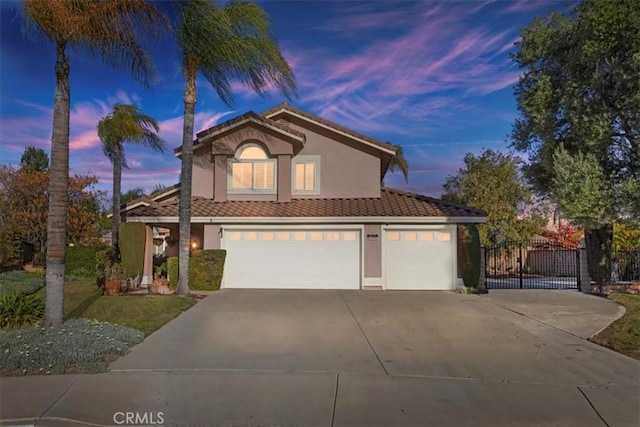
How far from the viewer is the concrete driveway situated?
5.11 meters

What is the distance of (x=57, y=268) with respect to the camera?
8203mm

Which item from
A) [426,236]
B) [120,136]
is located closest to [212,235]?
[120,136]

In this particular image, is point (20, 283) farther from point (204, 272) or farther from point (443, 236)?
point (443, 236)

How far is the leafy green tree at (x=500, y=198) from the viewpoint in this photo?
94.4ft

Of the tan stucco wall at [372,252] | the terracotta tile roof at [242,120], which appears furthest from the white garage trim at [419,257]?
the terracotta tile roof at [242,120]

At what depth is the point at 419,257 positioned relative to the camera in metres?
16.6

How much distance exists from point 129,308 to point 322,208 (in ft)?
25.5

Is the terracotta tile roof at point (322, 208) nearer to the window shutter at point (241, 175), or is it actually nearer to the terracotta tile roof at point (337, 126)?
the window shutter at point (241, 175)

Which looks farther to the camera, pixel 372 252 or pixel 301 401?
pixel 372 252

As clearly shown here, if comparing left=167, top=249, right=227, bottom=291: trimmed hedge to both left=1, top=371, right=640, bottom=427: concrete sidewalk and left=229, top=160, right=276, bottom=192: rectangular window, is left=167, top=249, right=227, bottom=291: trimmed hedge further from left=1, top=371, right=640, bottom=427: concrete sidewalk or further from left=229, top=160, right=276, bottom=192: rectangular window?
left=1, top=371, right=640, bottom=427: concrete sidewalk

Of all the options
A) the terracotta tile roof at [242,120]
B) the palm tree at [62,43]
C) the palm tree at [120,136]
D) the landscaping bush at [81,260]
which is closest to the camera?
the palm tree at [62,43]

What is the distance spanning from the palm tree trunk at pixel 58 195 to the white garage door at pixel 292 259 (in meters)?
8.52

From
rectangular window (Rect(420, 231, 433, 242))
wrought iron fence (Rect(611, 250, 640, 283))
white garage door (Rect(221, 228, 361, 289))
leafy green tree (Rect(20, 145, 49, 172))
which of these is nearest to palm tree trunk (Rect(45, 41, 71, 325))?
white garage door (Rect(221, 228, 361, 289))

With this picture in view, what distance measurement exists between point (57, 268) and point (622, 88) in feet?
45.6
